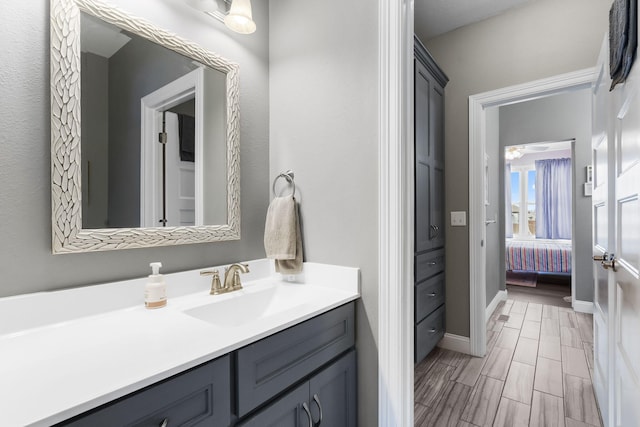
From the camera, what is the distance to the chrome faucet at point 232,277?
127 centimetres

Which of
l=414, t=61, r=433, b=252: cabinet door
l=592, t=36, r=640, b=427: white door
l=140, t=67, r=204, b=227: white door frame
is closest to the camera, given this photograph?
l=592, t=36, r=640, b=427: white door

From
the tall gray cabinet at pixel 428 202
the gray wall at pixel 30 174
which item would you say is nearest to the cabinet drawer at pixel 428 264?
the tall gray cabinet at pixel 428 202

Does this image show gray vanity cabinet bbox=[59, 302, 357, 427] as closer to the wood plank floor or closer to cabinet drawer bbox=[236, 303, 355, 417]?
cabinet drawer bbox=[236, 303, 355, 417]

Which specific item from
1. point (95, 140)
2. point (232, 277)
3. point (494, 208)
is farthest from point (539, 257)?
point (95, 140)

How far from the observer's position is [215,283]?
1236mm

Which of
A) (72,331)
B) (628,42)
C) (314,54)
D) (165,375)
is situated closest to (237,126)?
(314,54)

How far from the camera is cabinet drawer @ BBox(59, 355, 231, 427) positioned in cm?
58

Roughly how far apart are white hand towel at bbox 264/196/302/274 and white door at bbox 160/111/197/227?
34cm

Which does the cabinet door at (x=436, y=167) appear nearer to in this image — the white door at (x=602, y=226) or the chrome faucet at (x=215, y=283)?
the white door at (x=602, y=226)

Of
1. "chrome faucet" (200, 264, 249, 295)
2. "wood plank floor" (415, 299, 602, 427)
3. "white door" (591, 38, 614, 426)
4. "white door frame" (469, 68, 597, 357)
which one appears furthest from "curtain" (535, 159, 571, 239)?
"chrome faucet" (200, 264, 249, 295)

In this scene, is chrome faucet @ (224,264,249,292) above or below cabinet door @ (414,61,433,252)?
below

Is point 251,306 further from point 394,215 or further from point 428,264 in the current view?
point 428,264

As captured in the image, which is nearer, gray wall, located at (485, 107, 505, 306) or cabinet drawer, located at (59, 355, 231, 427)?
cabinet drawer, located at (59, 355, 231, 427)

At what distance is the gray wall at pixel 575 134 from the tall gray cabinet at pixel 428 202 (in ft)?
6.70
